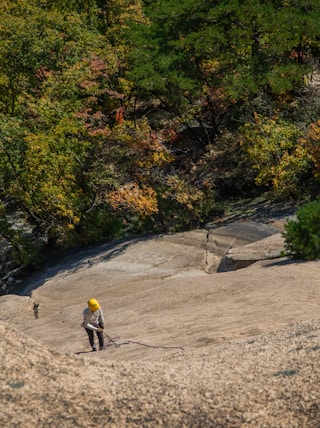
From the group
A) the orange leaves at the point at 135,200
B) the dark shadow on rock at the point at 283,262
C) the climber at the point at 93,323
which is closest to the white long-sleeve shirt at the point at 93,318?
the climber at the point at 93,323

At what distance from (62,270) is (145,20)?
1712 cm

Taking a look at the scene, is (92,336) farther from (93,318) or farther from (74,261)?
(74,261)

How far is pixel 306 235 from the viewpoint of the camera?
19594 millimetres

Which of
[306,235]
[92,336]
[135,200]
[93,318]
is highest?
[135,200]

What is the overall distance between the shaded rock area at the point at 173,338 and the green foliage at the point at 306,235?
43 centimetres

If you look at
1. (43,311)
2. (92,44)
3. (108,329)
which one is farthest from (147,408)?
(92,44)

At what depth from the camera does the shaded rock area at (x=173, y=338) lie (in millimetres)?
8633

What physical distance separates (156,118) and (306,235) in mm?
15330

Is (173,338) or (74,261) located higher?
(74,261)

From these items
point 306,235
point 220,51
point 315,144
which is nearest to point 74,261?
point 306,235

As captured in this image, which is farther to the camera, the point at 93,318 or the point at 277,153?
the point at 277,153

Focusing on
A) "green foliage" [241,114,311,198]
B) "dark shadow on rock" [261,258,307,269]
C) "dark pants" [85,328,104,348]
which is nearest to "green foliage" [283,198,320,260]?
"dark shadow on rock" [261,258,307,269]

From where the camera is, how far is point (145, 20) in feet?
120

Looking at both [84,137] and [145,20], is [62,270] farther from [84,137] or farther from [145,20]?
[145,20]
